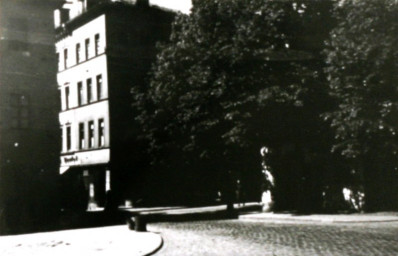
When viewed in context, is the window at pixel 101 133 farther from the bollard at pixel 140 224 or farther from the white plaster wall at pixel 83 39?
the bollard at pixel 140 224

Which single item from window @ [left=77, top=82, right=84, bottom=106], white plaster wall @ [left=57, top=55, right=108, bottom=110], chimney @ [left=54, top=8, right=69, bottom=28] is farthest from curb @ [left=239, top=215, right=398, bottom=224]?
chimney @ [left=54, top=8, right=69, bottom=28]

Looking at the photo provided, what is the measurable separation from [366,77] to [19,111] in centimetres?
1588

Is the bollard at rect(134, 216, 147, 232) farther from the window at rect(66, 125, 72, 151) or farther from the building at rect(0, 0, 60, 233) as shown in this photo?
the window at rect(66, 125, 72, 151)

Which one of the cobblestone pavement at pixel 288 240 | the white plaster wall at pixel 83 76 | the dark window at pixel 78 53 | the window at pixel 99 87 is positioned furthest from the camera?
the dark window at pixel 78 53

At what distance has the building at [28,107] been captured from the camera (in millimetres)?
25828

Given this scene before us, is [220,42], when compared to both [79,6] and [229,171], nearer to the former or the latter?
[229,171]

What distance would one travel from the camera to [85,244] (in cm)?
1587

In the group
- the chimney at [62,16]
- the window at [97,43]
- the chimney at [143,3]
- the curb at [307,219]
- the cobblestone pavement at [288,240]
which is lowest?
the cobblestone pavement at [288,240]

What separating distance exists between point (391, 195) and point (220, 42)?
35.8 ft

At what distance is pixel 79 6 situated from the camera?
153ft

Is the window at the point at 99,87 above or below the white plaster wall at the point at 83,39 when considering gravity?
below

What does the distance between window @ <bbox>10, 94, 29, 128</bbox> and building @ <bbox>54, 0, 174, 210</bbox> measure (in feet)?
45.4

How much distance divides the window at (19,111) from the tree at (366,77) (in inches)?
554

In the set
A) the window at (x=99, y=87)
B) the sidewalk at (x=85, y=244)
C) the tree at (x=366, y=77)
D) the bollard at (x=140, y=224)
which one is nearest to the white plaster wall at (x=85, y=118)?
the window at (x=99, y=87)
